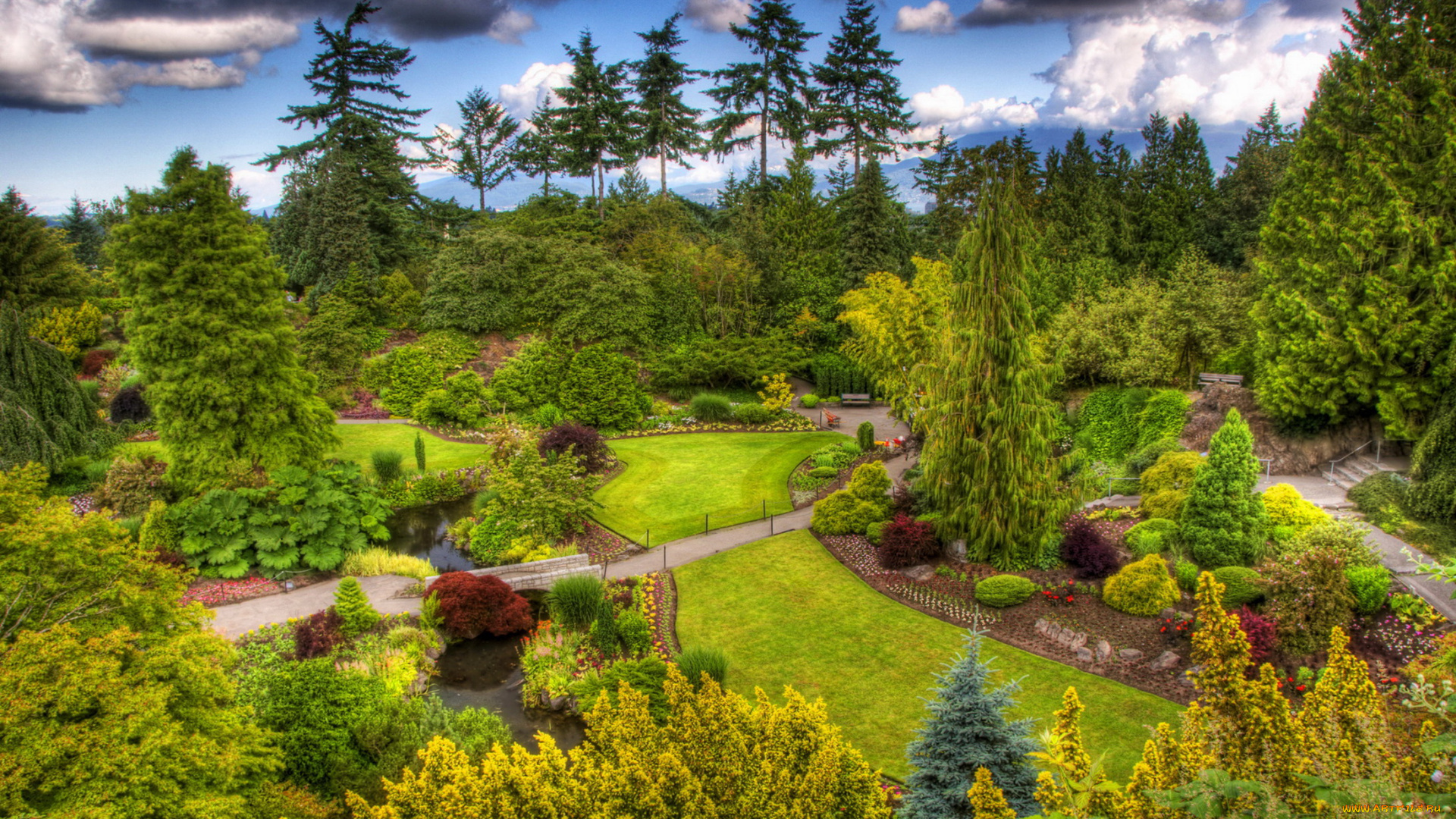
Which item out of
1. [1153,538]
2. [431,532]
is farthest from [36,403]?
[1153,538]

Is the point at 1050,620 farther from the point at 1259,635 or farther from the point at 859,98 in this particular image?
the point at 859,98

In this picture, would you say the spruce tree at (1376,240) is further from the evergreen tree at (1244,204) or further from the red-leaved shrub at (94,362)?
the red-leaved shrub at (94,362)

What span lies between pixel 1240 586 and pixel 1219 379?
39.2ft

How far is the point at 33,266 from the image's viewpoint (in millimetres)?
32938

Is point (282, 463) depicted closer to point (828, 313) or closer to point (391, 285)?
point (391, 285)

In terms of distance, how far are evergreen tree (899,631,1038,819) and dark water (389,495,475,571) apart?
13716 mm

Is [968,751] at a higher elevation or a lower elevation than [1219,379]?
lower

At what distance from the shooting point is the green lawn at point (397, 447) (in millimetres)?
24906

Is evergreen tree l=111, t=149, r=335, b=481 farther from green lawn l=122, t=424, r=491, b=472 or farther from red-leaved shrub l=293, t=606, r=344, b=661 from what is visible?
green lawn l=122, t=424, r=491, b=472

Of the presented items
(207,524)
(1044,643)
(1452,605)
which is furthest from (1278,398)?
(207,524)

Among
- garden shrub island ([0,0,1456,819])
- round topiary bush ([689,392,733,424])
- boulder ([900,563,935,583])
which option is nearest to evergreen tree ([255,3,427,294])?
garden shrub island ([0,0,1456,819])

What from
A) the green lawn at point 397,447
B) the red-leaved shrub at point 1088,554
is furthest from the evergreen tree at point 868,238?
the red-leaved shrub at point 1088,554

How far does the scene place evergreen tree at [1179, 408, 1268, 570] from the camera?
13805 mm

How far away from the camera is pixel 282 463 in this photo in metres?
18.0
